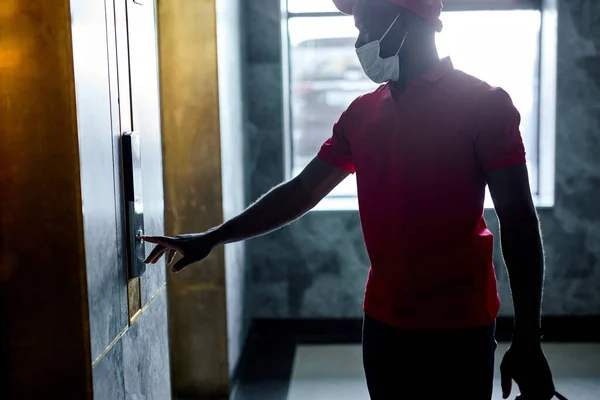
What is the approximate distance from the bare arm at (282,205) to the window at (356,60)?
7.55ft

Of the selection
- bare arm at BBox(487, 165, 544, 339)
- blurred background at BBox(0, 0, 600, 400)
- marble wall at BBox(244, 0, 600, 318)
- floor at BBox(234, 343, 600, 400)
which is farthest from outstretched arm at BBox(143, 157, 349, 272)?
marble wall at BBox(244, 0, 600, 318)

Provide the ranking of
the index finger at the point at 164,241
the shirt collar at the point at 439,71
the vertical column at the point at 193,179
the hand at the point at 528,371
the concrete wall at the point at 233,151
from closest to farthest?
1. the hand at the point at 528,371
2. the shirt collar at the point at 439,71
3. the index finger at the point at 164,241
4. the vertical column at the point at 193,179
5. the concrete wall at the point at 233,151

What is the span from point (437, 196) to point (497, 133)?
169mm

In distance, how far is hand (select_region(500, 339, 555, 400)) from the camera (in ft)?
4.12

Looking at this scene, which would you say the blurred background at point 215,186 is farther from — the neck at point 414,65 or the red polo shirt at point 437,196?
the red polo shirt at point 437,196

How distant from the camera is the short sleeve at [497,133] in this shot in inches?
49.9

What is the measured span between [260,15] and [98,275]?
8.77 ft

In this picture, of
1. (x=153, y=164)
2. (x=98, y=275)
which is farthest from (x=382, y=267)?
(x=153, y=164)

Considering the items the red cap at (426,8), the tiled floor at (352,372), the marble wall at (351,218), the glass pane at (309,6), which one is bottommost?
the tiled floor at (352,372)

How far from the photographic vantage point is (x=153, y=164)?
5.94ft

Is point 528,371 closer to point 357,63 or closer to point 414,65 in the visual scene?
point 414,65

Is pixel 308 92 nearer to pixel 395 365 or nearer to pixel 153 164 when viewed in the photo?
pixel 153 164

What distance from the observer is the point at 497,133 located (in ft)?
4.19

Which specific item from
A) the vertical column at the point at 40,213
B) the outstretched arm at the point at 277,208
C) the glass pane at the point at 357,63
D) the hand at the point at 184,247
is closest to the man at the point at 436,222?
the outstretched arm at the point at 277,208
